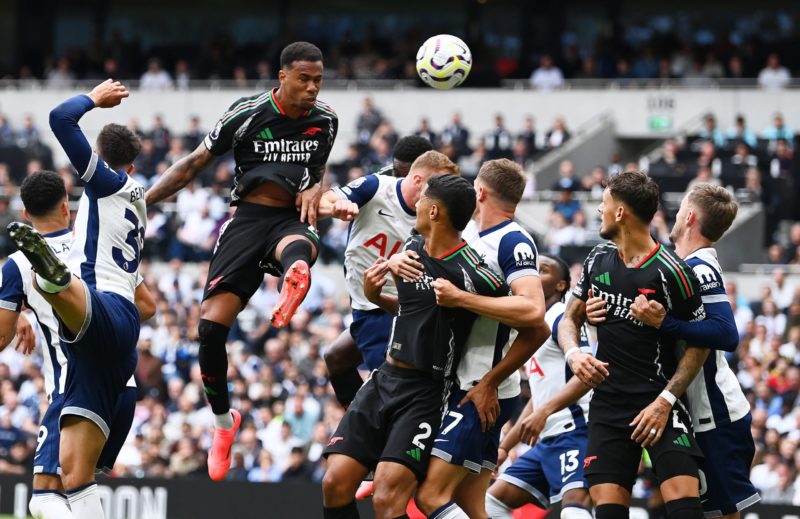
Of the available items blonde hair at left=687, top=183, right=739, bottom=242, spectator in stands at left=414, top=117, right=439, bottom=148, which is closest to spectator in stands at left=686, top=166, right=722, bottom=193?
spectator in stands at left=414, top=117, right=439, bottom=148

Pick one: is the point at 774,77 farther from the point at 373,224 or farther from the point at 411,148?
the point at 373,224

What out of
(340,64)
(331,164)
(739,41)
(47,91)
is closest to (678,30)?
(739,41)

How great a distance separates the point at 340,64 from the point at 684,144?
32.0 feet

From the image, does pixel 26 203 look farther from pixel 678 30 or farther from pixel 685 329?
pixel 678 30

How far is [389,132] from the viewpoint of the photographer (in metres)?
24.3

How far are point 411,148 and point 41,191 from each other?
2.65m

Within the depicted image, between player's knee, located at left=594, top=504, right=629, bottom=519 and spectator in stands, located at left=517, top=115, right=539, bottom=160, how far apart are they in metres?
16.3

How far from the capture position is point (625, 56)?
92.3ft

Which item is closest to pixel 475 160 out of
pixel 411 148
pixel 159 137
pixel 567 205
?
pixel 567 205

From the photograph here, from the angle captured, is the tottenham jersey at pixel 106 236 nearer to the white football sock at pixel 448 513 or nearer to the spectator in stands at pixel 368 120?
the white football sock at pixel 448 513

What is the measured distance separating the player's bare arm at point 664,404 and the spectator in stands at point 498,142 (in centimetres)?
1528

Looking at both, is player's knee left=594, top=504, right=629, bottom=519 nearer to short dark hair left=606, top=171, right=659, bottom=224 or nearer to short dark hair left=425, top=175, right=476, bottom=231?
short dark hair left=606, top=171, right=659, bottom=224

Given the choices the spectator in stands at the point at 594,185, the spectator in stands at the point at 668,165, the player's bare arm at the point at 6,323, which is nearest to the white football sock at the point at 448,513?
the player's bare arm at the point at 6,323

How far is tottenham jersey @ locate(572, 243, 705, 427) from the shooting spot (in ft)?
25.0
